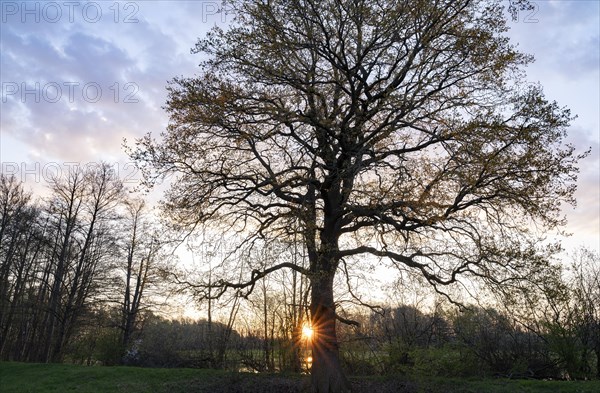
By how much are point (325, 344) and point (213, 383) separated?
505 cm

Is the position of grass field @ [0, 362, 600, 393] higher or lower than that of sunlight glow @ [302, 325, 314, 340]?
lower

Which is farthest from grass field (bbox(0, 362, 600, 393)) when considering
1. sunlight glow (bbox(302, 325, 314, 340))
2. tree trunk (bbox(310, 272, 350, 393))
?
sunlight glow (bbox(302, 325, 314, 340))

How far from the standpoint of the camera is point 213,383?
15.1 m

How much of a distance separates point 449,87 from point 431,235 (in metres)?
4.18

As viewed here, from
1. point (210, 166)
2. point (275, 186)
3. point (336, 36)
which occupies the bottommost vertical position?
point (275, 186)

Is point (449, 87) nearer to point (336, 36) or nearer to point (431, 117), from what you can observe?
point (431, 117)

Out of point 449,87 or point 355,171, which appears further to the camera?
point 449,87

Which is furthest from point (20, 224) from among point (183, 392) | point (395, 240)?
point (395, 240)

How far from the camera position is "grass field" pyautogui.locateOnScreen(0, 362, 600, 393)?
518 inches

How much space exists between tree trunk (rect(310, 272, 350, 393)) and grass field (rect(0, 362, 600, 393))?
0.89 metres

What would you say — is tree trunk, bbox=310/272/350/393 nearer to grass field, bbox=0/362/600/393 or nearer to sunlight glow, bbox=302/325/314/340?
sunlight glow, bbox=302/325/314/340

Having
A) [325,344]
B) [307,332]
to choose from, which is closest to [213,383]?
[307,332]

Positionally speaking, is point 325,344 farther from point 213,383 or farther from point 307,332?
point 213,383

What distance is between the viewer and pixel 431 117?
11.8 metres
